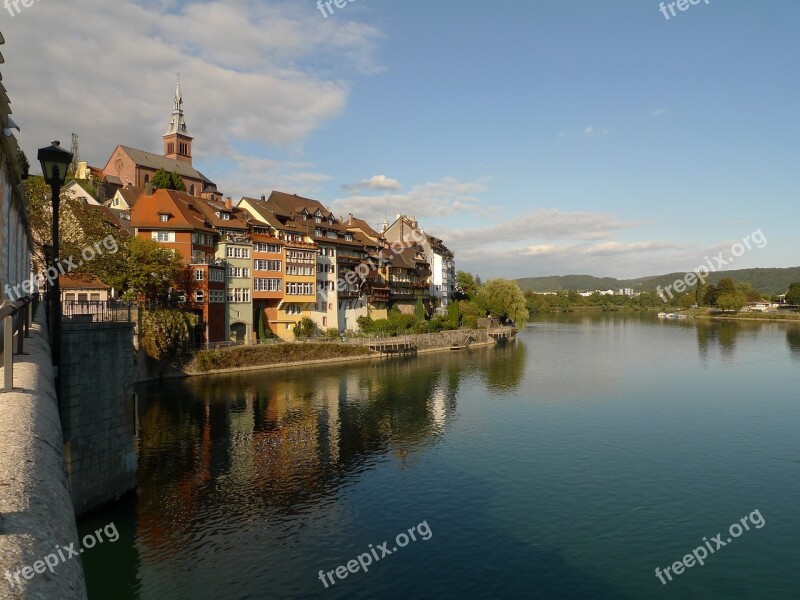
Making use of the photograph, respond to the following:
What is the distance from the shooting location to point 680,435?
39719 mm

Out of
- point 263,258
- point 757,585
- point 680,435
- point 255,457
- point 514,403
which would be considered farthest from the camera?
point 263,258

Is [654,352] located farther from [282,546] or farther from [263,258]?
[282,546]

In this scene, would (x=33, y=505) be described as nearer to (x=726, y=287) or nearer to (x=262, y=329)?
(x=262, y=329)

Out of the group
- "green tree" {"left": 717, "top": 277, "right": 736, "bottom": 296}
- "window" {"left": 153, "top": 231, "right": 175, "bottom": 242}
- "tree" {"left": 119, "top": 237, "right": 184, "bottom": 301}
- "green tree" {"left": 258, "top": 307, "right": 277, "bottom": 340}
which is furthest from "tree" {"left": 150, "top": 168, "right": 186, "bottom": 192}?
"green tree" {"left": 717, "top": 277, "right": 736, "bottom": 296}

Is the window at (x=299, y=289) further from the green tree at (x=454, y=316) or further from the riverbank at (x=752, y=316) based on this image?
the riverbank at (x=752, y=316)

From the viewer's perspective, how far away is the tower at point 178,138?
421 ft

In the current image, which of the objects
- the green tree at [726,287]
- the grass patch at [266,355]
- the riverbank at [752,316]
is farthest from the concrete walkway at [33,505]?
the green tree at [726,287]

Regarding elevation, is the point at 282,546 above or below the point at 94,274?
below

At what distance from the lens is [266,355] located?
6738cm

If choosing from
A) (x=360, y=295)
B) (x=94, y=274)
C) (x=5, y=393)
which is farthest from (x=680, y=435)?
(x=360, y=295)

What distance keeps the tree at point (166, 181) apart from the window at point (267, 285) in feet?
104

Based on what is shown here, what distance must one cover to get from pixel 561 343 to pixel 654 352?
1949 centimetres
